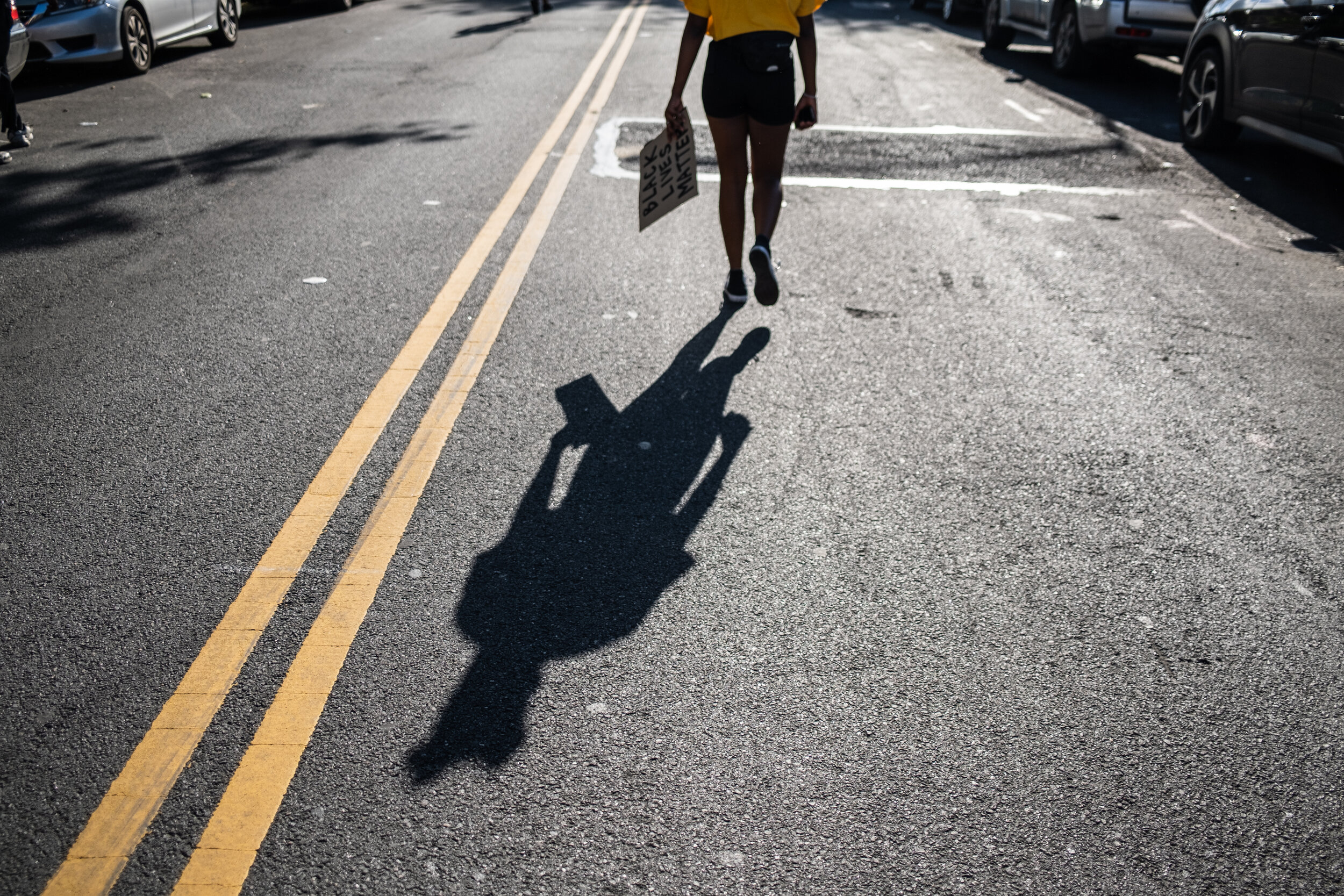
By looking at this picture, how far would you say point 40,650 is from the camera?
2.90m

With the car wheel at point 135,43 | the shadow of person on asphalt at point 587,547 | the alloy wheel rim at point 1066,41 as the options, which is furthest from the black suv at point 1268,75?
the car wheel at point 135,43

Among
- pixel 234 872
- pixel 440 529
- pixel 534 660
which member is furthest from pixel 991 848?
pixel 440 529

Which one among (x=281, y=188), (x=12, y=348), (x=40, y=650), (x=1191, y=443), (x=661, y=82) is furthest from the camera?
(x=661, y=82)

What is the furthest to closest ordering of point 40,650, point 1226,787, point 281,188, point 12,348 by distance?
point 281,188 < point 12,348 < point 40,650 < point 1226,787

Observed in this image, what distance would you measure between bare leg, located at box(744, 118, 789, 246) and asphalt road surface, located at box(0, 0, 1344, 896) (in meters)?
0.48

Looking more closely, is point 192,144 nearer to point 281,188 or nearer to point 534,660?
point 281,188

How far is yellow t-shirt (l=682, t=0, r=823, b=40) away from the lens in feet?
15.9

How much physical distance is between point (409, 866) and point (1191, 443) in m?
3.35

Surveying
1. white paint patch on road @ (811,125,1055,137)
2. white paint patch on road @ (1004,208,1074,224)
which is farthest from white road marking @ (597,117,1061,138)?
white paint patch on road @ (1004,208,1074,224)

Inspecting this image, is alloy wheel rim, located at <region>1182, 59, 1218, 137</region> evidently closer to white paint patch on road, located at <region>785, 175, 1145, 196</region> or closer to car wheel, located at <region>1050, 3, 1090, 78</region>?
white paint patch on road, located at <region>785, 175, 1145, 196</region>

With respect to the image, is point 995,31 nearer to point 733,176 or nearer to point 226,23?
point 226,23

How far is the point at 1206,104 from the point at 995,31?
20.5 feet

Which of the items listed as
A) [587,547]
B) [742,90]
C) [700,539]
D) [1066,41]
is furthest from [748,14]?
[1066,41]

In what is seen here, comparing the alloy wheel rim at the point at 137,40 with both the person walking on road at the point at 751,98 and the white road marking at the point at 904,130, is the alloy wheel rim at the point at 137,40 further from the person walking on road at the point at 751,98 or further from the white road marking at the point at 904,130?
the person walking on road at the point at 751,98
